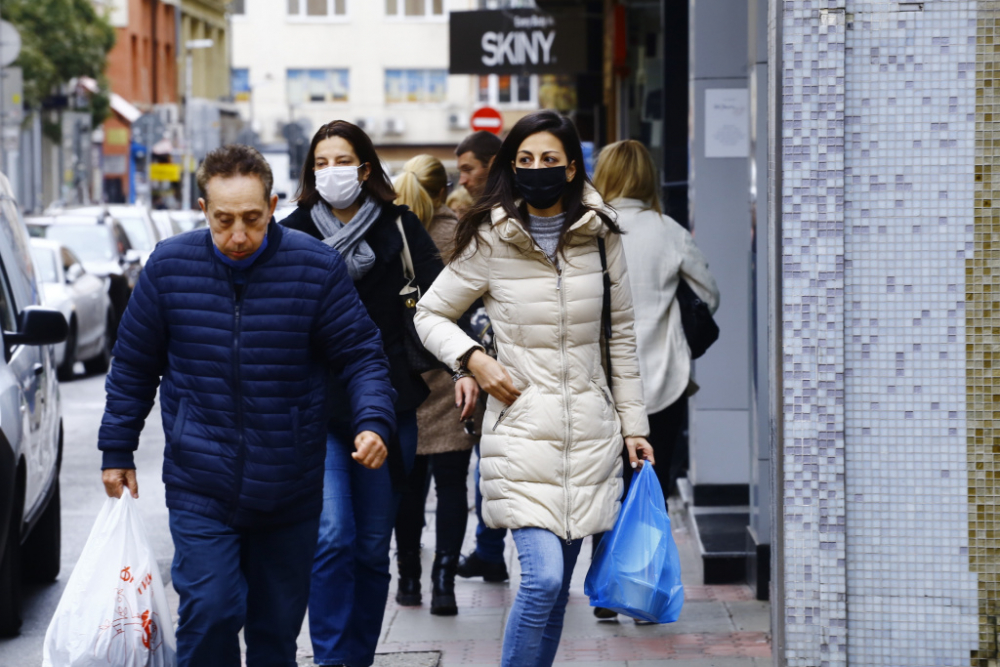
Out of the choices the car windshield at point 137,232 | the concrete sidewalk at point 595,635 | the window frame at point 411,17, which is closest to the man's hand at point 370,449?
the concrete sidewalk at point 595,635

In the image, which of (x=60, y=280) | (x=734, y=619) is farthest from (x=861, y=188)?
(x=60, y=280)

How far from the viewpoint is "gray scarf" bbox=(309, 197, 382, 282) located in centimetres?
531

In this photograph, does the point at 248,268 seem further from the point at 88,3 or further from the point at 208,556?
the point at 88,3

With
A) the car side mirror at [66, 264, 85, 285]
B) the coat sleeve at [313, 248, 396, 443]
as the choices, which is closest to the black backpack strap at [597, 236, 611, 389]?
the coat sleeve at [313, 248, 396, 443]

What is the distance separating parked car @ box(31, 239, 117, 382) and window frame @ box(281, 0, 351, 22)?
5784 cm

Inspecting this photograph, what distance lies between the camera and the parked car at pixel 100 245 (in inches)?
748

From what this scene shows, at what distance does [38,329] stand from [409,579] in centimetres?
194

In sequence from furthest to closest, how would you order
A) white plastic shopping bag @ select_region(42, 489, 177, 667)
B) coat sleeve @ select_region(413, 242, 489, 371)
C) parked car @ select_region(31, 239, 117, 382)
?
parked car @ select_region(31, 239, 117, 382) < coat sleeve @ select_region(413, 242, 489, 371) < white plastic shopping bag @ select_region(42, 489, 177, 667)

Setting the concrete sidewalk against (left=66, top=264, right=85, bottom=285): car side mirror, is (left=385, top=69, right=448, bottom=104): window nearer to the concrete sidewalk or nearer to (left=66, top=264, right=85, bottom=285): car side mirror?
(left=66, top=264, right=85, bottom=285): car side mirror

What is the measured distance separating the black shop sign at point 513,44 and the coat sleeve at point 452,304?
11.5 metres

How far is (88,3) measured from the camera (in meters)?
37.8

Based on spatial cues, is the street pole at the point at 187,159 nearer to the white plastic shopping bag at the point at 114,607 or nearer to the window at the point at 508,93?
the window at the point at 508,93

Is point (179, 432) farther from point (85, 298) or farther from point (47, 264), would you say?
point (85, 298)

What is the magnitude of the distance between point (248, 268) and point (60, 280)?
12865mm
